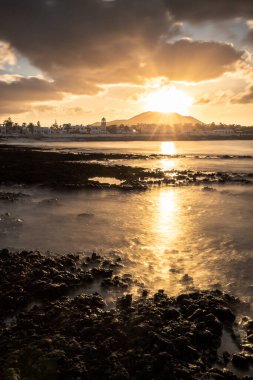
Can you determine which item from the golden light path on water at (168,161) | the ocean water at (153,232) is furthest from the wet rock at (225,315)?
the golden light path on water at (168,161)

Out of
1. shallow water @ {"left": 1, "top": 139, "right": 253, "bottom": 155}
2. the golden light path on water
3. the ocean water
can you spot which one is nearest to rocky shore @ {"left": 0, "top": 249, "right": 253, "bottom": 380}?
the ocean water

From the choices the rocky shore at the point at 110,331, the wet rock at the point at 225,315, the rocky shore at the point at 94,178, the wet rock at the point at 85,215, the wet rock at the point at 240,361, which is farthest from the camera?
the rocky shore at the point at 94,178

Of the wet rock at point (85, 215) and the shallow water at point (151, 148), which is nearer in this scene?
the wet rock at point (85, 215)

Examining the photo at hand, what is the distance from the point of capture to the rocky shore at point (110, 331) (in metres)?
6.98

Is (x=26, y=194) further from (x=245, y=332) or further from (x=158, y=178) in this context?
(x=245, y=332)

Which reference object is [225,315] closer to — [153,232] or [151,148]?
[153,232]

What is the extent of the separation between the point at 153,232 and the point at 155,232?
0.10 m

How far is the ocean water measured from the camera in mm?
12031

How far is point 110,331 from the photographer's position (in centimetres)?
818

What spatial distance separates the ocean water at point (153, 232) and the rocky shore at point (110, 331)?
1.38m

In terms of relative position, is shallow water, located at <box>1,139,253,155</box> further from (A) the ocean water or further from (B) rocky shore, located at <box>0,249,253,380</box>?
(B) rocky shore, located at <box>0,249,253,380</box>

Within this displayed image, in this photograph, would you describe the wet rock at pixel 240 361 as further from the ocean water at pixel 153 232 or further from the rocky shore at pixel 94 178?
the rocky shore at pixel 94 178

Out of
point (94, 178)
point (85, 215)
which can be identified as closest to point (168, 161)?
point (94, 178)

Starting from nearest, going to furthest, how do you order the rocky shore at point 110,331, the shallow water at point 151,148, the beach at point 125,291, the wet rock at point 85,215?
the rocky shore at point 110,331 → the beach at point 125,291 → the wet rock at point 85,215 → the shallow water at point 151,148
